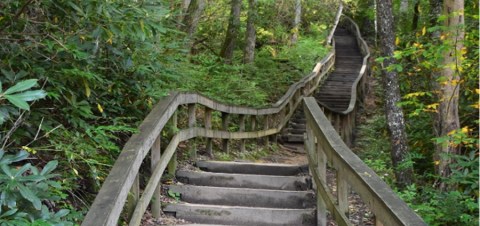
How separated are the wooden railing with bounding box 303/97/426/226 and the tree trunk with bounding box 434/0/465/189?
202 centimetres

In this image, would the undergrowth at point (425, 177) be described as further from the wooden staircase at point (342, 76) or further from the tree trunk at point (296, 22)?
the tree trunk at point (296, 22)

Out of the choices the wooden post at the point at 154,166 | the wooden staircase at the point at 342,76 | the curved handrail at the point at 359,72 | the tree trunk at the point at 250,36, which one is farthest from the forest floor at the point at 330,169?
the tree trunk at the point at 250,36

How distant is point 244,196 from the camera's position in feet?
19.2

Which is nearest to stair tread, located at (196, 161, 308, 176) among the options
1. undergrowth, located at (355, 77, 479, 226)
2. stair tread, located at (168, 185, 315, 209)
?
stair tread, located at (168, 185, 315, 209)

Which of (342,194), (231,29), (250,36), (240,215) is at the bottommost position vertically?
(240,215)

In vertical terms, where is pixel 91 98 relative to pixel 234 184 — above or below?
above

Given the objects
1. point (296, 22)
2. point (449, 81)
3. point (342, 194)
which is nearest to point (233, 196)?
point (342, 194)

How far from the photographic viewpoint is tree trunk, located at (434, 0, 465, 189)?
684cm

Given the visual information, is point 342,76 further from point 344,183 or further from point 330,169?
point 344,183

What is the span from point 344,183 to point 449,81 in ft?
12.4

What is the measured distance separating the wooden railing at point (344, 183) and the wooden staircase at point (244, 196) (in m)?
0.42

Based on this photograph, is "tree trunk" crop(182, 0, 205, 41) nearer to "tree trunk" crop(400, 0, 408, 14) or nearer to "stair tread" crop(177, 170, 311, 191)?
"stair tread" crop(177, 170, 311, 191)

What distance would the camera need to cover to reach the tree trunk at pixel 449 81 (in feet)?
22.4

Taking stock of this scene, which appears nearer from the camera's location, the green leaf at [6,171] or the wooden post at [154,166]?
the green leaf at [6,171]
